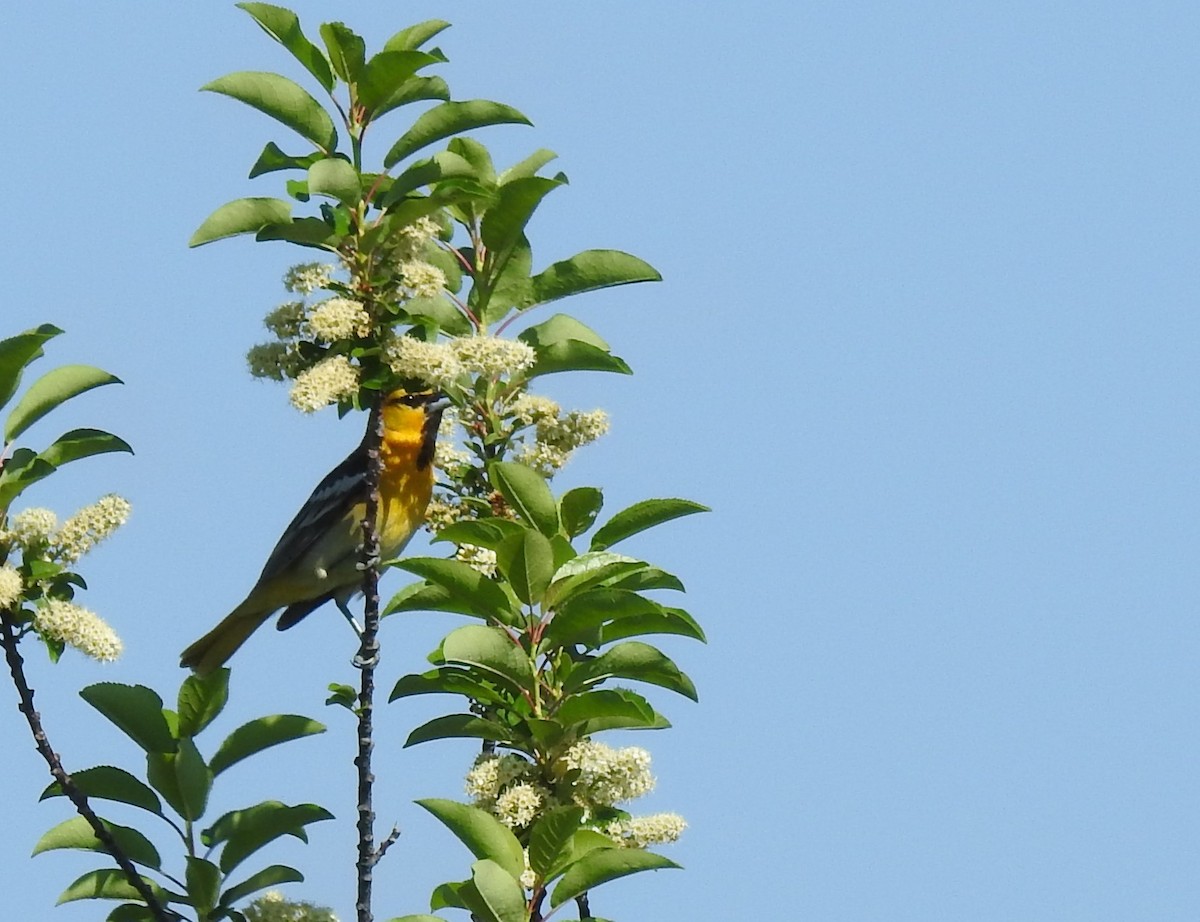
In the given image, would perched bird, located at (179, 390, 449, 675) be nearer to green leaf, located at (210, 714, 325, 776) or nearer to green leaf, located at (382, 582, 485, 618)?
green leaf, located at (382, 582, 485, 618)

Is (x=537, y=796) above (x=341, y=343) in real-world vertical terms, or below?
below

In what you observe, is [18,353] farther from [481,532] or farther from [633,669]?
[633,669]

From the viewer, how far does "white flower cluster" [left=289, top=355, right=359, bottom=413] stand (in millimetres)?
3553

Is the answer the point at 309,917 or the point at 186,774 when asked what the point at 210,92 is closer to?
the point at 186,774

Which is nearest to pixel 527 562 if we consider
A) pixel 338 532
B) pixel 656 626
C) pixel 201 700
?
pixel 656 626

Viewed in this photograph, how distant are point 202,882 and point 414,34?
214 cm

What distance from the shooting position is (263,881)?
3.67 metres

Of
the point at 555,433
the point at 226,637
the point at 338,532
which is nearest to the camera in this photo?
the point at 555,433

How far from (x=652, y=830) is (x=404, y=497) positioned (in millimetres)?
3029

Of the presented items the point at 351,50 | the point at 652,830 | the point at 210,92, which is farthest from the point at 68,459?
the point at 652,830

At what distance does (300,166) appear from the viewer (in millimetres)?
3932

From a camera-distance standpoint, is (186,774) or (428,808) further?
(186,774)

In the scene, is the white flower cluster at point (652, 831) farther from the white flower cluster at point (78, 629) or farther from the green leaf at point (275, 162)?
the green leaf at point (275, 162)

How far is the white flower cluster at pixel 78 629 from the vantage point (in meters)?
3.39
